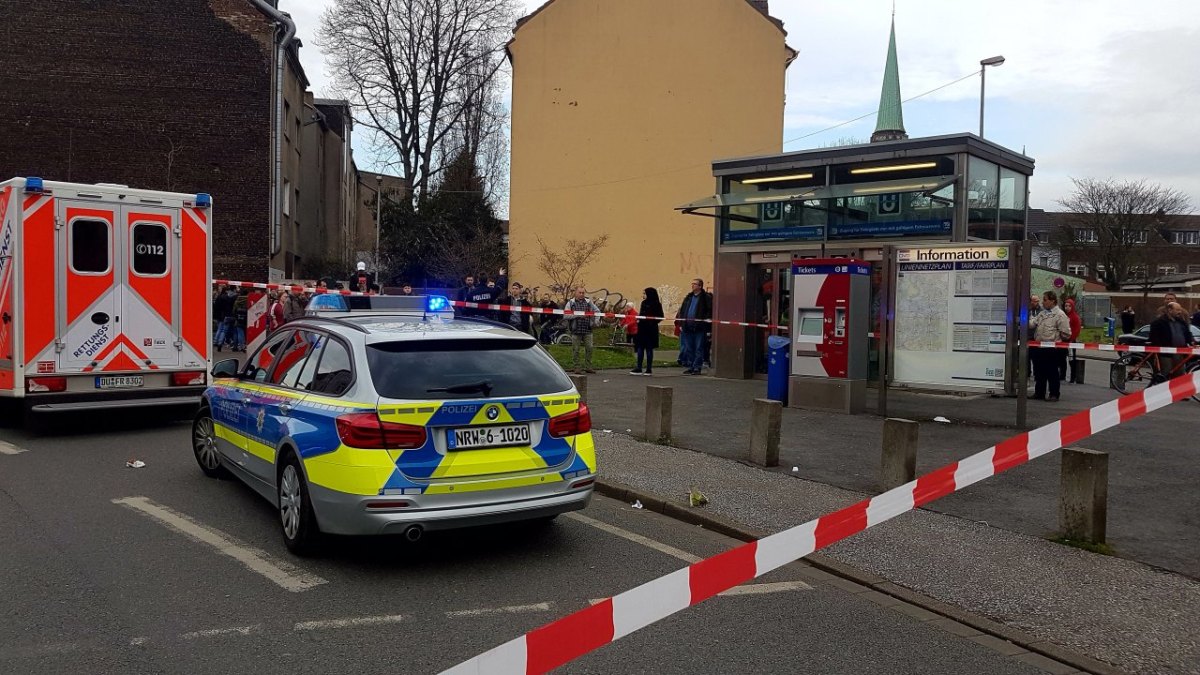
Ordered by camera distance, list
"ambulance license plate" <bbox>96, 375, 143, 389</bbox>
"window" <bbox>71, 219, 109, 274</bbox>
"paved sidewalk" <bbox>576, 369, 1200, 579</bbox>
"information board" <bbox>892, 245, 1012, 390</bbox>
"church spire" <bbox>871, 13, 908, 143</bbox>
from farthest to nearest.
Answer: "church spire" <bbox>871, 13, 908, 143</bbox>
"information board" <bbox>892, 245, 1012, 390</bbox>
"ambulance license plate" <bbox>96, 375, 143, 389</bbox>
"window" <bbox>71, 219, 109, 274</bbox>
"paved sidewalk" <bbox>576, 369, 1200, 579</bbox>

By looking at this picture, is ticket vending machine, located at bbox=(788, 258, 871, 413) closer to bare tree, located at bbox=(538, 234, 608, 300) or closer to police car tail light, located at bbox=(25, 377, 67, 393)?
police car tail light, located at bbox=(25, 377, 67, 393)

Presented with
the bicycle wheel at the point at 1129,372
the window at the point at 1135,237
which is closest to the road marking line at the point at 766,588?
the bicycle wheel at the point at 1129,372

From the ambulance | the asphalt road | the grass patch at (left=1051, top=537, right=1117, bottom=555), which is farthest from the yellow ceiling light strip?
the ambulance

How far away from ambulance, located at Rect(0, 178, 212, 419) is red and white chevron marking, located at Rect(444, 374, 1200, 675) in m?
8.76

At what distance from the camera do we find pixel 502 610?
515 cm

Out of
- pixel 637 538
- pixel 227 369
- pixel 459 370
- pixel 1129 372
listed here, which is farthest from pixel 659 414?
pixel 1129 372

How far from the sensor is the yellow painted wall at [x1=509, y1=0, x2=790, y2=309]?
1431 inches

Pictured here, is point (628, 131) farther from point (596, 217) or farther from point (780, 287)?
point (780, 287)

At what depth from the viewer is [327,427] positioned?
5746 millimetres

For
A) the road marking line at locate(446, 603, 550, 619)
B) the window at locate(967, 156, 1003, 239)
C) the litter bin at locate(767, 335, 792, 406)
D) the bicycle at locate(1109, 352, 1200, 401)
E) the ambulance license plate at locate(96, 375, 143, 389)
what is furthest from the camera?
the bicycle at locate(1109, 352, 1200, 401)

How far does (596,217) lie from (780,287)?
21.1 m

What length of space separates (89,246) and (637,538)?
7768 millimetres

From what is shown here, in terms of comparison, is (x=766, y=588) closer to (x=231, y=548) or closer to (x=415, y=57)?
(x=231, y=548)

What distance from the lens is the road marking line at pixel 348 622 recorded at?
4.81 m
